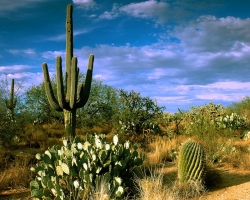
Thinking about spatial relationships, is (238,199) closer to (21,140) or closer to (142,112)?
(142,112)

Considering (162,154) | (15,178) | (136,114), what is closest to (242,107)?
(136,114)

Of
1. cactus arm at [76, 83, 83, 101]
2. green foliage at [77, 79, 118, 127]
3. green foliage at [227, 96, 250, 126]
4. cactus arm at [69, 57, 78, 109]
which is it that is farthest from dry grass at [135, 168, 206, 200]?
green foliage at [227, 96, 250, 126]

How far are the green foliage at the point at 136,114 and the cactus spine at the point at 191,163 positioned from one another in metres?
6.23

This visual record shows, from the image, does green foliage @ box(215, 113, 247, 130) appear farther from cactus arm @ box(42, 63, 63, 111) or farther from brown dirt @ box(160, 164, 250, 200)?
cactus arm @ box(42, 63, 63, 111)

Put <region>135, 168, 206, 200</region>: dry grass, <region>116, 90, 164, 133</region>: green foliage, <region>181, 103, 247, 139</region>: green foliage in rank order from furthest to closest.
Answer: <region>116, 90, 164, 133</region>: green foliage < <region>181, 103, 247, 139</region>: green foliage < <region>135, 168, 206, 200</region>: dry grass

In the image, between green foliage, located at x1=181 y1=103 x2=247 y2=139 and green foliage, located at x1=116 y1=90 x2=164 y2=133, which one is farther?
green foliage, located at x1=116 y1=90 x2=164 y2=133

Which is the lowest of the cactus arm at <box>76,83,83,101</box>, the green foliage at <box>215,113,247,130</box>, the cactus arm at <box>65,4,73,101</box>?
the green foliage at <box>215,113,247,130</box>

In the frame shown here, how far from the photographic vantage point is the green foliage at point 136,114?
1297cm

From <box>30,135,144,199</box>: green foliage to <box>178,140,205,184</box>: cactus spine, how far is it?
1.07 metres

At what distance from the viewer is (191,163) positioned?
6691 millimetres

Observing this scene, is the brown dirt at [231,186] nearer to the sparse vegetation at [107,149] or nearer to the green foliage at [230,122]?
the sparse vegetation at [107,149]

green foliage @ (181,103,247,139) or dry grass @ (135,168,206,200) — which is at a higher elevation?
green foliage @ (181,103,247,139)

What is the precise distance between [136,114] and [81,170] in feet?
25.5

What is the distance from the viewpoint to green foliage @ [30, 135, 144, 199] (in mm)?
5371
